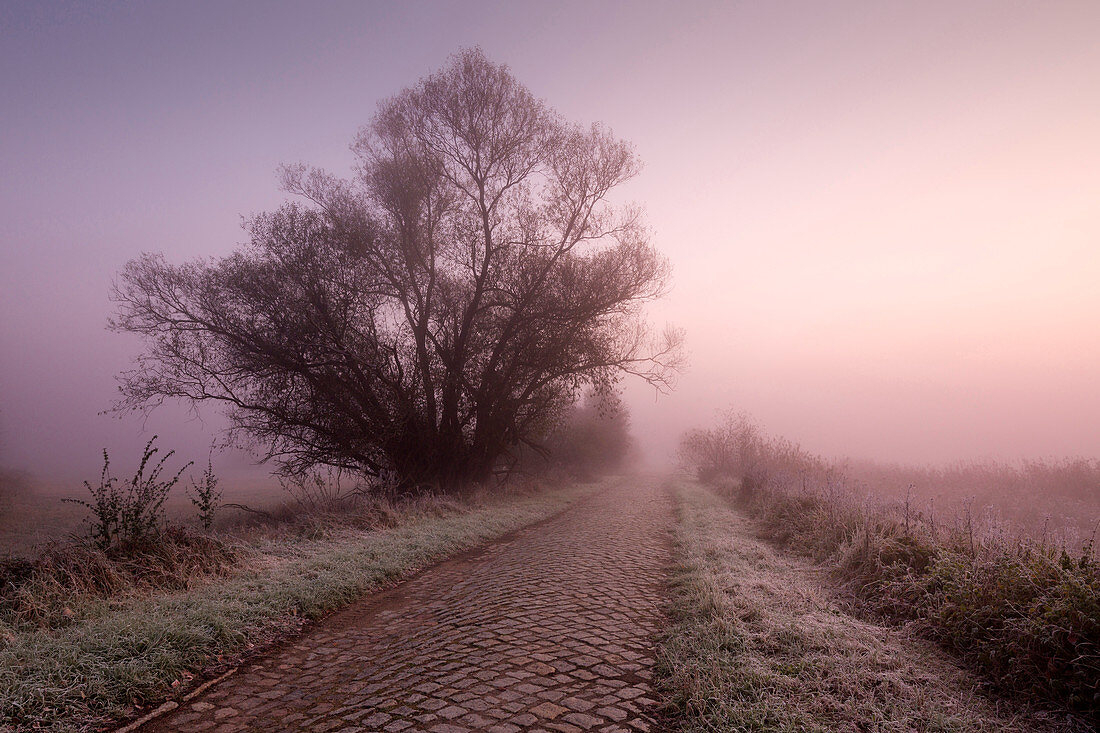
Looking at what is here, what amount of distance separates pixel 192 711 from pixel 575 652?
2.89 m

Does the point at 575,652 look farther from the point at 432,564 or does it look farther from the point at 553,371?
the point at 553,371

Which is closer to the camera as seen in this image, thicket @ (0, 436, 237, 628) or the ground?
the ground

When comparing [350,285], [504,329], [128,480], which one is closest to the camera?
[128,480]

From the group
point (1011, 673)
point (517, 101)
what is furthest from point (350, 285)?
point (1011, 673)

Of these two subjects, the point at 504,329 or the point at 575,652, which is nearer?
the point at 575,652

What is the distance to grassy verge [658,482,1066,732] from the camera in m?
3.17

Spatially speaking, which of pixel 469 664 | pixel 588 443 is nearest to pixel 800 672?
pixel 469 664

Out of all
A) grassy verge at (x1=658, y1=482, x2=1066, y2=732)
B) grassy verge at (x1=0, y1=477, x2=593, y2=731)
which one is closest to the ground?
grassy verge at (x1=658, y1=482, x2=1066, y2=732)

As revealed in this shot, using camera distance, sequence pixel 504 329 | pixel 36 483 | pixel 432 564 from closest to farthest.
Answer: pixel 432 564 → pixel 504 329 → pixel 36 483

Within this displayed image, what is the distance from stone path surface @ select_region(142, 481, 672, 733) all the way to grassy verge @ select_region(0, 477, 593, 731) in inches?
15.6

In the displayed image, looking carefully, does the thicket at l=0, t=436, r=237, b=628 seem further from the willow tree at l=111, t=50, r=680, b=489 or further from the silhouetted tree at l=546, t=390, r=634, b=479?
the silhouetted tree at l=546, t=390, r=634, b=479

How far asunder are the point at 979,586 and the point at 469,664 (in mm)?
4454

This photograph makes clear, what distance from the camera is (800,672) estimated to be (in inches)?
145

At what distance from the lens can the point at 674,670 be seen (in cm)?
394
